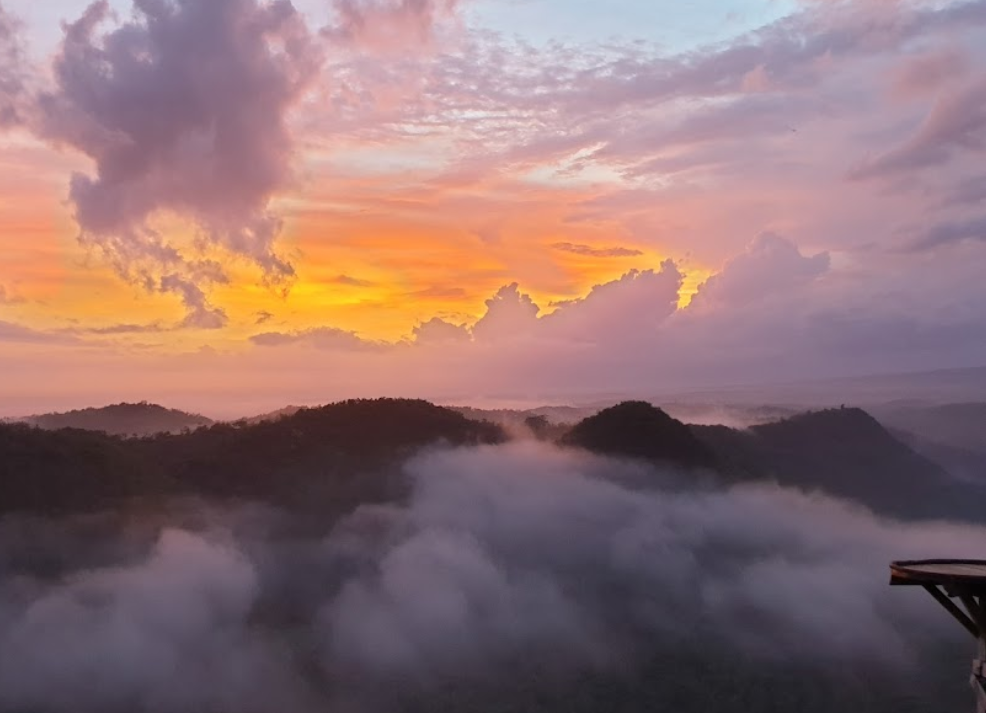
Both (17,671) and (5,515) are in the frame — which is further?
(17,671)

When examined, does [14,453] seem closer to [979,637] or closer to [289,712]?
[289,712]

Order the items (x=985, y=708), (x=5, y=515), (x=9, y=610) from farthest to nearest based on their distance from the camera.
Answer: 1. (x=9, y=610)
2. (x=5, y=515)
3. (x=985, y=708)

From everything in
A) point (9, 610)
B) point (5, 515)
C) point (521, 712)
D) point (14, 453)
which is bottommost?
point (521, 712)

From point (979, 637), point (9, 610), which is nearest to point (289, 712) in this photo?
point (9, 610)

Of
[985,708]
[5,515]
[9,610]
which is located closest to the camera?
[985,708]

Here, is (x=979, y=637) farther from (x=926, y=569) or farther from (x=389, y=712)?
(x=389, y=712)

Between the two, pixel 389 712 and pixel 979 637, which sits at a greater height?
pixel 979 637
